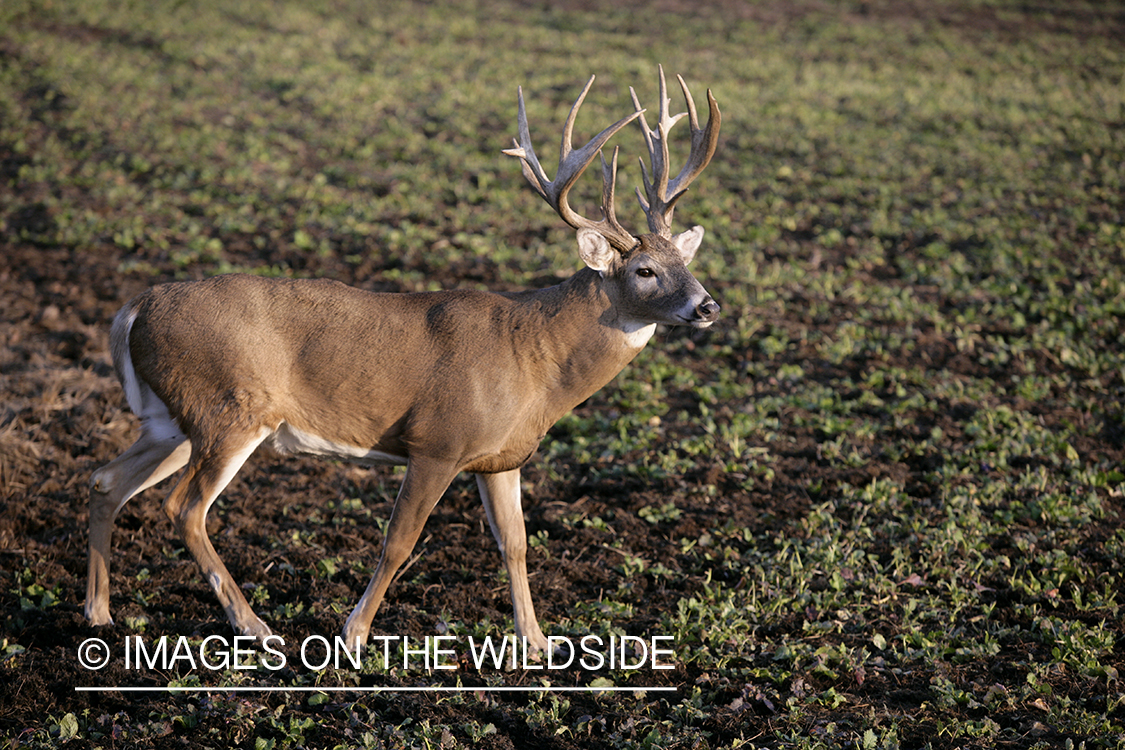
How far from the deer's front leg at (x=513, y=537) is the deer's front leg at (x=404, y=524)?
0.46 m

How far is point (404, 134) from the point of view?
1516cm

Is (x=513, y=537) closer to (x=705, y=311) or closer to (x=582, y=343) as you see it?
(x=582, y=343)

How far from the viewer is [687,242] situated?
5.13 m

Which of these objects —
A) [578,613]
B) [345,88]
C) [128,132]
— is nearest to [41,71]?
[128,132]

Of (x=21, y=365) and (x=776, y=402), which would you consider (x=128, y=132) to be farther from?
(x=776, y=402)

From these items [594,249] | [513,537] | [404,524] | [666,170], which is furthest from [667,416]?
[404,524]

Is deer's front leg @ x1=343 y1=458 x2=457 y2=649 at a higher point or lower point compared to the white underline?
higher

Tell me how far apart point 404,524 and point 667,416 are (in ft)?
11.7

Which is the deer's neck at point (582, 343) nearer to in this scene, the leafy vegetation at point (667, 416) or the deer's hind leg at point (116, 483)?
the leafy vegetation at point (667, 416)

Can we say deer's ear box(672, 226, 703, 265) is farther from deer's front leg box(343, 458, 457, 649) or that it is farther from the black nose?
deer's front leg box(343, 458, 457, 649)

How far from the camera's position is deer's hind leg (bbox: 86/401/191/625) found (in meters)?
4.98

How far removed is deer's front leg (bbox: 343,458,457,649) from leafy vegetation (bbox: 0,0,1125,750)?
0.24 meters

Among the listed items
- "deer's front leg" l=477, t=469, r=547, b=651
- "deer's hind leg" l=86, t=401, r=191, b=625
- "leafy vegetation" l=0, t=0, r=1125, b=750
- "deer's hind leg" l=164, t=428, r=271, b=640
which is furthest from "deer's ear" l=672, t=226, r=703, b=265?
"deer's hind leg" l=86, t=401, r=191, b=625

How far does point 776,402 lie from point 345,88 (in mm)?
11913
